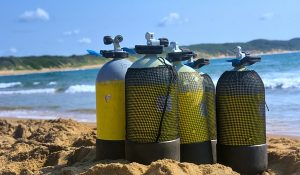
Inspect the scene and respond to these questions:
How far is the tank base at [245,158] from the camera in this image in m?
4.57

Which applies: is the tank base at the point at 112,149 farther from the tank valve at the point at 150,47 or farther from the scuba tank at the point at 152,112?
the tank valve at the point at 150,47

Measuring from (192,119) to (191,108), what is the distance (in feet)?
0.31

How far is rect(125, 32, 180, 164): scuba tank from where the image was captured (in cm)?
416

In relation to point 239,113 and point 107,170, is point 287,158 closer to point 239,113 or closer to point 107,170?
point 239,113

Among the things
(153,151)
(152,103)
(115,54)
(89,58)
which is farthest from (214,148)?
(89,58)

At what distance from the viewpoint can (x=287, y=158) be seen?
516cm

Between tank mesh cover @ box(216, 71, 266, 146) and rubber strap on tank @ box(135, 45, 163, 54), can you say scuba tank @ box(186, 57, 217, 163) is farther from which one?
rubber strap on tank @ box(135, 45, 163, 54)

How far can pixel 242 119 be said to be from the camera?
455 cm

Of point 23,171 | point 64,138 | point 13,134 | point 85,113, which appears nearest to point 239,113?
point 23,171

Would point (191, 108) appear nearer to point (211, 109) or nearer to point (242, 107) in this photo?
point (211, 109)

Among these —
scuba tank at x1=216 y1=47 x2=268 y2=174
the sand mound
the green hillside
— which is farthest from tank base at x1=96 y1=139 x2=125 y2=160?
the green hillside

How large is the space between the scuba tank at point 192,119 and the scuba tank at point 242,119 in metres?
0.19

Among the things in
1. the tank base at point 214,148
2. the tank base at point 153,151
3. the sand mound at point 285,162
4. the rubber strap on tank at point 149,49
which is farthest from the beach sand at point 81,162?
the rubber strap on tank at point 149,49

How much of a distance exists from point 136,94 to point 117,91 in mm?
346
